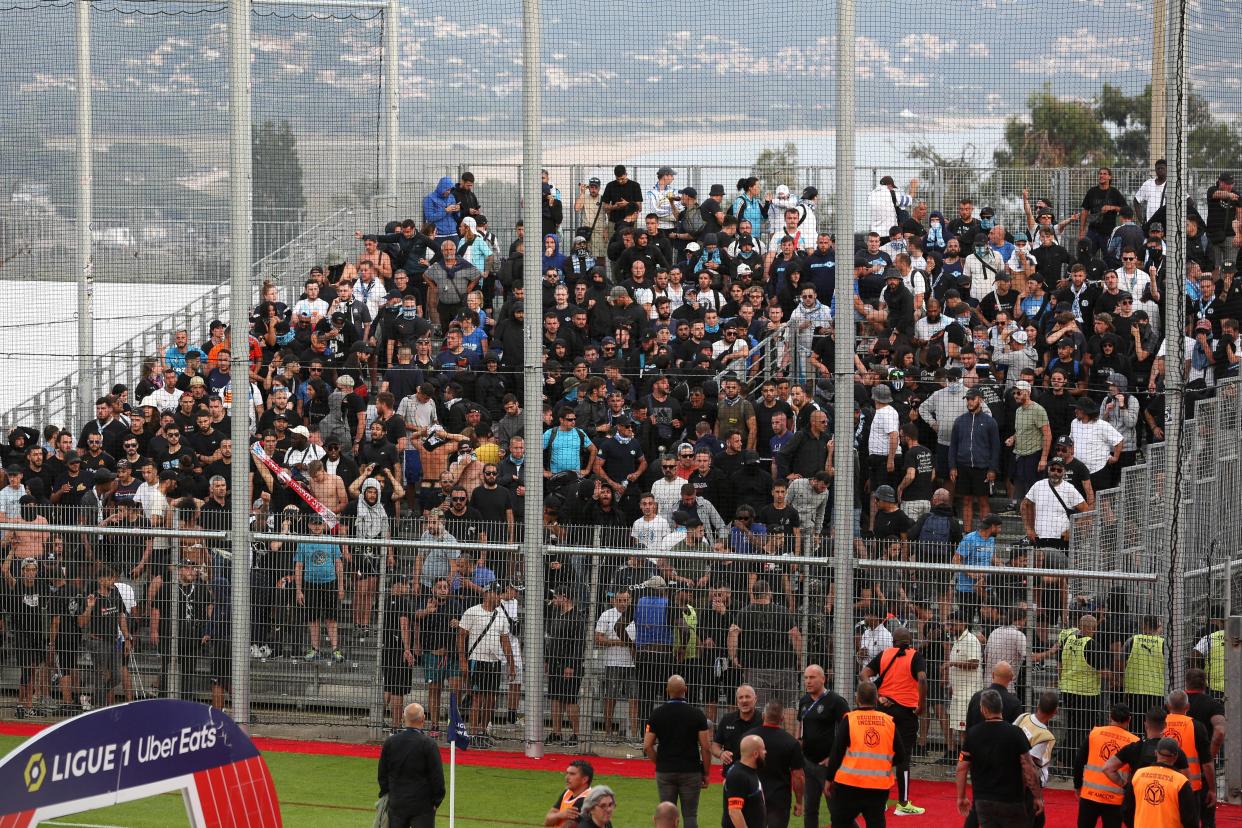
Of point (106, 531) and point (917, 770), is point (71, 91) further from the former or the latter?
point (917, 770)

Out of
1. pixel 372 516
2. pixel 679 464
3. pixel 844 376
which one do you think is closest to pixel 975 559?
pixel 844 376

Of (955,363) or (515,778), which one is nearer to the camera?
(515,778)

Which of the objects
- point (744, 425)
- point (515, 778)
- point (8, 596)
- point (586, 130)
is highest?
point (586, 130)

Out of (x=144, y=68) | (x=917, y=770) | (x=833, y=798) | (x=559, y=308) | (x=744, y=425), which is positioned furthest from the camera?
(x=144, y=68)

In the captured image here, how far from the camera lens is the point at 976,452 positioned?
52.1 feet

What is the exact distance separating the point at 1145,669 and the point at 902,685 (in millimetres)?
2025

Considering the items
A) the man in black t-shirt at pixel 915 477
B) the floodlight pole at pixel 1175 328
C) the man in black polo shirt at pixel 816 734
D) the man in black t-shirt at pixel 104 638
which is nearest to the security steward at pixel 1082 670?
the floodlight pole at pixel 1175 328

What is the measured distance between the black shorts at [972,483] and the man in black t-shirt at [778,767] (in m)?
4.49

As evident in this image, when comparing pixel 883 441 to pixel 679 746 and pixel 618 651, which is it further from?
pixel 679 746

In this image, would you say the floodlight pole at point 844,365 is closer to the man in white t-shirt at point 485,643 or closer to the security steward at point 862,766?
the security steward at point 862,766

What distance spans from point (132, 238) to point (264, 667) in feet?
18.4

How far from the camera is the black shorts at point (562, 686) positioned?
1559 centimetres

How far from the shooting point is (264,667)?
1620cm

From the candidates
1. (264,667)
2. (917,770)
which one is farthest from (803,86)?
(264,667)
